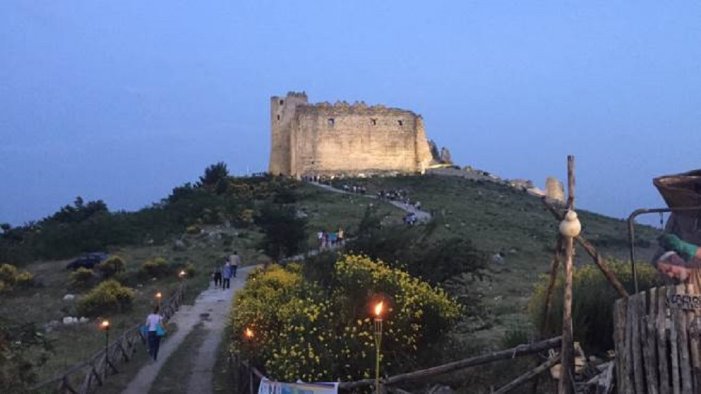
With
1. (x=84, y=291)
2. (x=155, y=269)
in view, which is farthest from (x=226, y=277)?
(x=84, y=291)

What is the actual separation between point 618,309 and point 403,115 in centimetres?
7262

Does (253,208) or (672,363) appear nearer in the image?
(672,363)

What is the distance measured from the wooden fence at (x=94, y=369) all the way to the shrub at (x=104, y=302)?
7.14 metres

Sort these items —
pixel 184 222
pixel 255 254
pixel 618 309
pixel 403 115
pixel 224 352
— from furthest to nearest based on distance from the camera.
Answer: pixel 403 115 < pixel 184 222 < pixel 255 254 < pixel 224 352 < pixel 618 309

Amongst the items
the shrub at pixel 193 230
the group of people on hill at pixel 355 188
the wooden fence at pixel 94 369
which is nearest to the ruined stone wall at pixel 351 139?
the group of people on hill at pixel 355 188

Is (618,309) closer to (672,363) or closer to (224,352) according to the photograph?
(672,363)

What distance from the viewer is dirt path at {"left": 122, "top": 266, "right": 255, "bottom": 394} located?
674 inches

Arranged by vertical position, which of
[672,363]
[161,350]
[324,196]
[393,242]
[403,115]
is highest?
[403,115]

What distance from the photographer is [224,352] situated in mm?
20172

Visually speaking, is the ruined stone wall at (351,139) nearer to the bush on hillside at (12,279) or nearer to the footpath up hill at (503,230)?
the footpath up hill at (503,230)

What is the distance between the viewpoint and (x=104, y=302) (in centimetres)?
2914

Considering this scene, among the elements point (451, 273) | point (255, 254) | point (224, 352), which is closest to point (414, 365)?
point (451, 273)

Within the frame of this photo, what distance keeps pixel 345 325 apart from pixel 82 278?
26.3 meters

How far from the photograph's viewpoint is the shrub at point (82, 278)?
121ft
